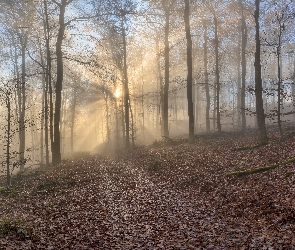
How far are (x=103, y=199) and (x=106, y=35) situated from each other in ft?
71.0

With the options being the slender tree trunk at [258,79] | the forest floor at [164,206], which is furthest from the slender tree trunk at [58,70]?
the slender tree trunk at [258,79]

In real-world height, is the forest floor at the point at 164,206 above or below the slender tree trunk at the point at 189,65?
below

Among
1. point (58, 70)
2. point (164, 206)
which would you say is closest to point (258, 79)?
point (164, 206)

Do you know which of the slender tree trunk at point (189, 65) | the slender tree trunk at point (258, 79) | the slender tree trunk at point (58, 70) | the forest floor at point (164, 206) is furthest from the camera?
the slender tree trunk at point (189, 65)

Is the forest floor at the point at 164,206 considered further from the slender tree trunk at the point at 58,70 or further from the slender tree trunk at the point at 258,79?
the slender tree trunk at the point at 58,70

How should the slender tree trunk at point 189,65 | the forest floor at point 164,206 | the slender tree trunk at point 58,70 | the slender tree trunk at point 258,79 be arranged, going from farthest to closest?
the slender tree trunk at point 189,65, the slender tree trunk at point 58,70, the slender tree trunk at point 258,79, the forest floor at point 164,206

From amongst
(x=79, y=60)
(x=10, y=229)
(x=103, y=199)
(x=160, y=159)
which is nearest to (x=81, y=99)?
(x=79, y=60)

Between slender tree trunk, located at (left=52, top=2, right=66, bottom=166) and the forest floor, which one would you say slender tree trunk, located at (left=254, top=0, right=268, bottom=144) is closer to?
the forest floor

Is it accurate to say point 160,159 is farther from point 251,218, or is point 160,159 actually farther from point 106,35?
point 106,35

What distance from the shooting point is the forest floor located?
729 centimetres

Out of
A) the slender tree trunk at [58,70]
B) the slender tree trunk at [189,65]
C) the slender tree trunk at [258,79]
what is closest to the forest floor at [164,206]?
the slender tree trunk at [258,79]

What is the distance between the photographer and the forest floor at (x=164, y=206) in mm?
7285

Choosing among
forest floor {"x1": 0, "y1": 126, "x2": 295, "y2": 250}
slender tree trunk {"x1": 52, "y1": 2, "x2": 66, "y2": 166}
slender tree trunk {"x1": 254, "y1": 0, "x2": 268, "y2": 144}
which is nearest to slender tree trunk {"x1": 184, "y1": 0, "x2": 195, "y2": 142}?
forest floor {"x1": 0, "y1": 126, "x2": 295, "y2": 250}

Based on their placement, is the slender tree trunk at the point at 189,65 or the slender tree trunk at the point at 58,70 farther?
the slender tree trunk at the point at 189,65
